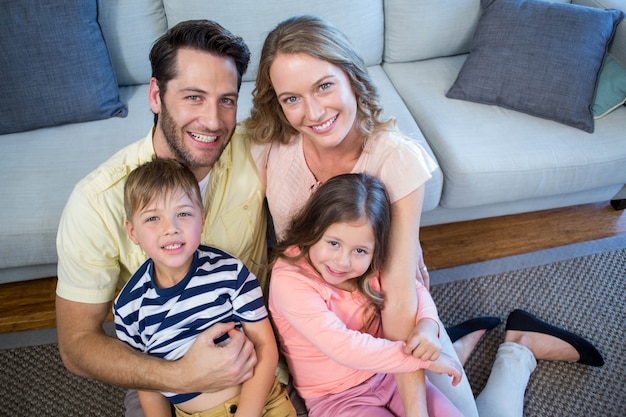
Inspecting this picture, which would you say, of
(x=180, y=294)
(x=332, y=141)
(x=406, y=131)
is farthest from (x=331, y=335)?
(x=406, y=131)

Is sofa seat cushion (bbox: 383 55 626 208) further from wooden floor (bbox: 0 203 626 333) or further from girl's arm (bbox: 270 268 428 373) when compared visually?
girl's arm (bbox: 270 268 428 373)

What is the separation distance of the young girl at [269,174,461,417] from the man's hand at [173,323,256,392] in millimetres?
147

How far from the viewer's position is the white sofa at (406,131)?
1703 millimetres

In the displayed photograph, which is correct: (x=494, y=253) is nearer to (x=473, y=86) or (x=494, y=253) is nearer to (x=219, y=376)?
(x=473, y=86)

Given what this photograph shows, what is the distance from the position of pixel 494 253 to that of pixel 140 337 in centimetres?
160

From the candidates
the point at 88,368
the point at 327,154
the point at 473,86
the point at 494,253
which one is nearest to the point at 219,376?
the point at 88,368

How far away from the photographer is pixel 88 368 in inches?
48.1

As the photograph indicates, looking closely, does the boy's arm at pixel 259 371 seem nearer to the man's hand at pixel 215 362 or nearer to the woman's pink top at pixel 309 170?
the man's hand at pixel 215 362

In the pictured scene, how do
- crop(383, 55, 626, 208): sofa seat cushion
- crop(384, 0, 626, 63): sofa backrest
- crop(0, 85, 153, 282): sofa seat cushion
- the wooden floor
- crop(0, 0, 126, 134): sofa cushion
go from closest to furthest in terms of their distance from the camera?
crop(0, 85, 153, 282): sofa seat cushion, crop(0, 0, 126, 134): sofa cushion, crop(383, 55, 626, 208): sofa seat cushion, the wooden floor, crop(384, 0, 626, 63): sofa backrest

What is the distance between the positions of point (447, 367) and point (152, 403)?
31.1 inches

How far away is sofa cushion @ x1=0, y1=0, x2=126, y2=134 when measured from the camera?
5.62 ft

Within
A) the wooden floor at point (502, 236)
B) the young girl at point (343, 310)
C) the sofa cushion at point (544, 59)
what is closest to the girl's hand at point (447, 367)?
the young girl at point (343, 310)

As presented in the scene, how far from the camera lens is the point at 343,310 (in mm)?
1316

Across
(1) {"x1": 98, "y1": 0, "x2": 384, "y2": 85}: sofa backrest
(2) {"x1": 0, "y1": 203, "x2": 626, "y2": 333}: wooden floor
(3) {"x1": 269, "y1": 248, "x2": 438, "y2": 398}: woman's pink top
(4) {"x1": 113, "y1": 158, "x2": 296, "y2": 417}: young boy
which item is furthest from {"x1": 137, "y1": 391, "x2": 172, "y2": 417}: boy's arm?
(1) {"x1": 98, "y1": 0, "x2": 384, "y2": 85}: sofa backrest
